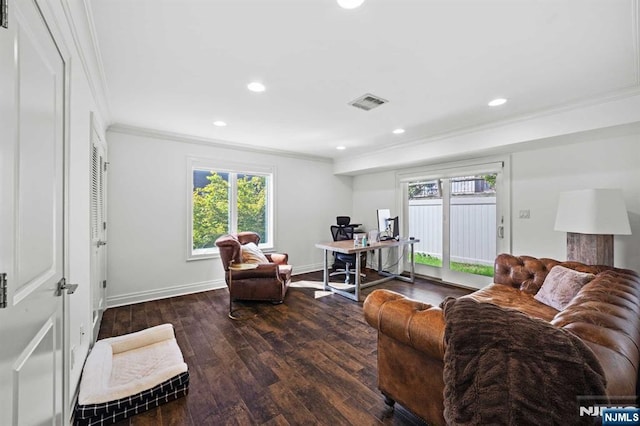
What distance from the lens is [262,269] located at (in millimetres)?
3602

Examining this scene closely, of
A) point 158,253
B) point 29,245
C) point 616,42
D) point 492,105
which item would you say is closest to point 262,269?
point 158,253

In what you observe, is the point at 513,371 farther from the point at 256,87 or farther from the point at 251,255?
the point at 251,255

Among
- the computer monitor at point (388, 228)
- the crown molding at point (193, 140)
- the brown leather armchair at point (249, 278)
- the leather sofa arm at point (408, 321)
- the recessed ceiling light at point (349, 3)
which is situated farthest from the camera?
the computer monitor at point (388, 228)

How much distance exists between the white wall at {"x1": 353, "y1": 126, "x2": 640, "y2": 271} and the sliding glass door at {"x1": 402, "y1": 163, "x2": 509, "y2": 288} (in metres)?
0.29

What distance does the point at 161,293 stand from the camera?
3984 mm

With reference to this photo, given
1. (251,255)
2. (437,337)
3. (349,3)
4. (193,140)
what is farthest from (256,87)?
(437,337)

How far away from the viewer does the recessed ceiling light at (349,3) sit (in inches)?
60.1

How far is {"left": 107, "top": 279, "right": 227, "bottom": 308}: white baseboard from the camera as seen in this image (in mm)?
3648

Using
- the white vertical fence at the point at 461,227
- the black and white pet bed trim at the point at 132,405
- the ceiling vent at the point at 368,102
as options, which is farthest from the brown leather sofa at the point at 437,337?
the white vertical fence at the point at 461,227

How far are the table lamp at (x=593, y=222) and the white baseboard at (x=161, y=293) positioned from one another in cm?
466

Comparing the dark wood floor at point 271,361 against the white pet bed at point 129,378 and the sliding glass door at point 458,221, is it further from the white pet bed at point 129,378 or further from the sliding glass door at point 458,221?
the sliding glass door at point 458,221

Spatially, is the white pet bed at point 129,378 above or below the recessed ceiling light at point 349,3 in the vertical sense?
below

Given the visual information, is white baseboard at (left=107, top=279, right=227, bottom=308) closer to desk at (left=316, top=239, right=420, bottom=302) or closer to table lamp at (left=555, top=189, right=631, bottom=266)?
desk at (left=316, top=239, right=420, bottom=302)

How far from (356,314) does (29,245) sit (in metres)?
3.06
